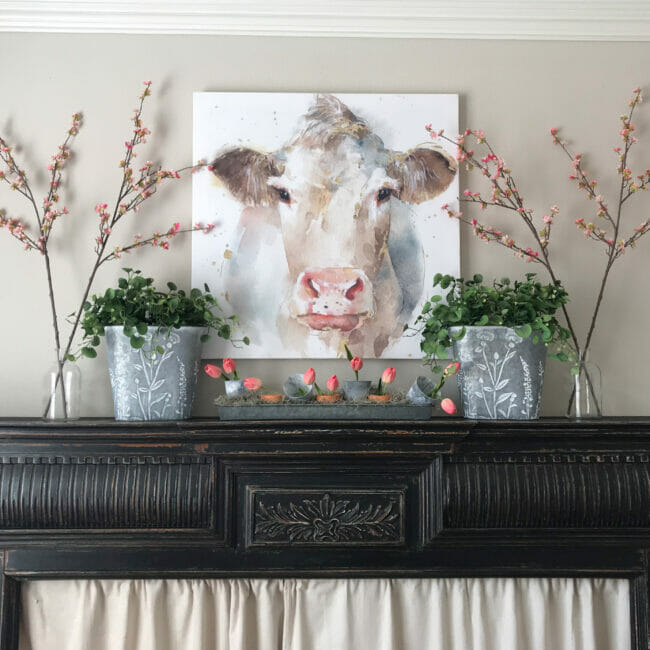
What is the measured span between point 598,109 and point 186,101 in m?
1.26

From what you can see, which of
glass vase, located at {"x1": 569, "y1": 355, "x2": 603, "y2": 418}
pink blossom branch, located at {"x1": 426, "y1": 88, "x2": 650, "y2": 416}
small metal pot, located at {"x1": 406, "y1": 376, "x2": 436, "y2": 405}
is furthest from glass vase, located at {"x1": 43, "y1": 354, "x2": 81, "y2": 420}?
glass vase, located at {"x1": 569, "y1": 355, "x2": 603, "y2": 418}

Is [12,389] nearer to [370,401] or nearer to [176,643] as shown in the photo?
[176,643]

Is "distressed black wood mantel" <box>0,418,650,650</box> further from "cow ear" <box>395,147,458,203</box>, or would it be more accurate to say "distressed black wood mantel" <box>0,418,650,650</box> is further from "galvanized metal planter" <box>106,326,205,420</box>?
"cow ear" <box>395,147,458,203</box>

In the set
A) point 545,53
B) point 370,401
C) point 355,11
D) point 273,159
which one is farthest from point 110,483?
point 545,53

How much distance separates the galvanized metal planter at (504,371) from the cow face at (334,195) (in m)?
0.37

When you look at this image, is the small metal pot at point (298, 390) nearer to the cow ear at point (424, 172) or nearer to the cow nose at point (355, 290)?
the cow nose at point (355, 290)

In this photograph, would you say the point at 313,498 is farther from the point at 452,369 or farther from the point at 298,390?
the point at 452,369

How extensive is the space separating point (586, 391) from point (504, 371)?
0.30 meters

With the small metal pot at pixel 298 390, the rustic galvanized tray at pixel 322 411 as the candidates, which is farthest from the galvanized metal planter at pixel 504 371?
the small metal pot at pixel 298 390

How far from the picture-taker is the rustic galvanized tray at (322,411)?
1.66 m

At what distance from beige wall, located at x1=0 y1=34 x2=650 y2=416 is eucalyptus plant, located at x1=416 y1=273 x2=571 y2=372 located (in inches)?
8.1

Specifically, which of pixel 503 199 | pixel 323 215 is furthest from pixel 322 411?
pixel 503 199

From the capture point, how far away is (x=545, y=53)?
202 centimetres

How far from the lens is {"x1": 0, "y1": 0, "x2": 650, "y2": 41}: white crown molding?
6.43 feet
